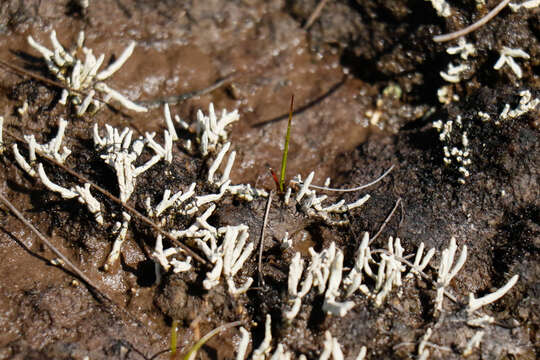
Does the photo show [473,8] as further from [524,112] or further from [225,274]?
[225,274]

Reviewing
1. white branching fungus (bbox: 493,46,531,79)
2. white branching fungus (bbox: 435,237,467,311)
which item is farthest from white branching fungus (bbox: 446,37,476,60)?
white branching fungus (bbox: 435,237,467,311)

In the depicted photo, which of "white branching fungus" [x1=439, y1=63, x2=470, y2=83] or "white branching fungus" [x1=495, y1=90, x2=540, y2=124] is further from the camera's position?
"white branching fungus" [x1=439, y1=63, x2=470, y2=83]

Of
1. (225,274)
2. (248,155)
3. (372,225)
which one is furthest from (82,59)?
(372,225)

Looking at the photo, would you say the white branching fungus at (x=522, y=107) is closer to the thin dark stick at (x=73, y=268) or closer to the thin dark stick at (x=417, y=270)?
the thin dark stick at (x=417, y=270)

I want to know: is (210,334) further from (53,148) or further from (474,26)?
(474,26)

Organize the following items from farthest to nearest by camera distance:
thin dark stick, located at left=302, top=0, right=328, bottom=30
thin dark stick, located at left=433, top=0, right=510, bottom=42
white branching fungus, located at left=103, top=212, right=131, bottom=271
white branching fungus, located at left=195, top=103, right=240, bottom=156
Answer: thin dark stick, located at left=302, top=0, right=328, bottom=30, thin dark stick, located at left=433, top=0, right=510, bottom=42, white branching fungus, located at left=195, top=103, right=240, bottom=156, white branching fungus, located at left=103, top=212, right=131, bottom=271

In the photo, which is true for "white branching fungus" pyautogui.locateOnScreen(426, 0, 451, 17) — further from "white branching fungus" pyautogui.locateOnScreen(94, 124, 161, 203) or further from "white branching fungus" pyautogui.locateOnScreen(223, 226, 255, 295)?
"white branching fungus" pyautogui.locateOnScreen(94, 124, 161, 203)

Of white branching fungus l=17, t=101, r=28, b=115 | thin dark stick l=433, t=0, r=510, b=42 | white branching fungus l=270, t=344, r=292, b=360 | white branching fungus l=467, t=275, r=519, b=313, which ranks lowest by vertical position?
white branching fungus l=270, t=344, r=292, b=360

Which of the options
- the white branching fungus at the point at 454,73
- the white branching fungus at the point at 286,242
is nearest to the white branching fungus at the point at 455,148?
the white branching fungus at the point at 454,73
